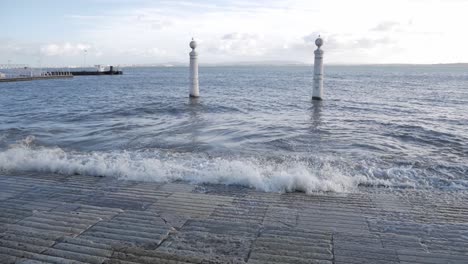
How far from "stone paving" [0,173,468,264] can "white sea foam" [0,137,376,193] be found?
15.2 inches

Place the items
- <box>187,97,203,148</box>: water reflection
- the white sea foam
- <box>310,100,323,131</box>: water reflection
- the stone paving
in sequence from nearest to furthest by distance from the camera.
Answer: the stone paving
the white sea foam
<box>187,97,203,148</box>: water reflection
<box>310,100,323,131</box>: water reflection

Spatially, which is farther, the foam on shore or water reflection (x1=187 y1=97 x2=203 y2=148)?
water reflection (x1=187 y1=97 x2=203 y2=148)

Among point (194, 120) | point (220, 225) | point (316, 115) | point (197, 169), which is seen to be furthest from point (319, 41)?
point (220, 225)

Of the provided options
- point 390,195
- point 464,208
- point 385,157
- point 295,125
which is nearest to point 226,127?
point 295,125

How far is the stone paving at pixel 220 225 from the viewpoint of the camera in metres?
4.01

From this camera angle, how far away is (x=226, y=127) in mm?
15594

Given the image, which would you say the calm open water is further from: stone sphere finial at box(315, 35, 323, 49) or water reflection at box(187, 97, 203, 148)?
stone sphere finial at box(315, 35, 323, 49)

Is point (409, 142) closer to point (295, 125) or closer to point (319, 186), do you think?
point (295, 125)

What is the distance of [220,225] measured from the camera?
4.96 m

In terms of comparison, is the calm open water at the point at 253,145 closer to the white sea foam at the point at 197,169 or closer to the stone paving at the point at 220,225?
the white sea foam at the point at 197,169

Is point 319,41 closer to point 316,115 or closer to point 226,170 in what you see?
point 316,115

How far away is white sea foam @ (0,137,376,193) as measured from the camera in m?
7.15

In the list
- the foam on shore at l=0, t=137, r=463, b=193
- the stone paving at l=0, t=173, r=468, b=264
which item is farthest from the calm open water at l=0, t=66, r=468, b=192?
the stone paving at l=0, t=173, r=468, b=264

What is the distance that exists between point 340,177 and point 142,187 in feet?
13.5
